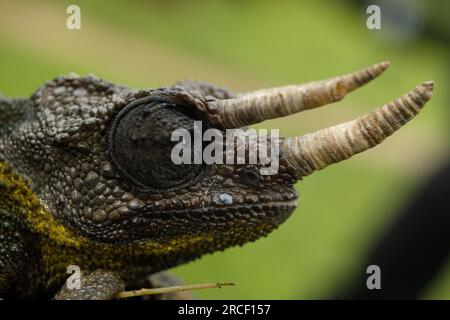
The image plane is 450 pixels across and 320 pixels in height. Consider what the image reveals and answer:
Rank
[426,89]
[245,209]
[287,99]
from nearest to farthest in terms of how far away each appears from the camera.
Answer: [426,89] < [287,99] < [245,209]

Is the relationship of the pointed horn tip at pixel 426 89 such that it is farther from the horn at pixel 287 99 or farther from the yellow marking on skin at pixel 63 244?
the yellow marking on skin at pixel 63 244

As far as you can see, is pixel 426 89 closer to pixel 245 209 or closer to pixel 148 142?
pixel 245 209

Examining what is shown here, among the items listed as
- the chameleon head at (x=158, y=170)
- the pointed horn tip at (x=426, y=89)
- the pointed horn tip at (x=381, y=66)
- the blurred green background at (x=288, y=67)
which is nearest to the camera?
the pointed horn tip at (x=426, y=89)

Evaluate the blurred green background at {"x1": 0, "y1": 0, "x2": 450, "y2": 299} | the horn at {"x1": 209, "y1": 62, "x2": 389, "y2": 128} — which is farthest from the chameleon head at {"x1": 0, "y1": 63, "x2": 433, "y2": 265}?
the blurred green background at {"x1": 0, "y1": 0, "x2": 450, "y2": 299}

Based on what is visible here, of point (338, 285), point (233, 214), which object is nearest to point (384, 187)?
point (338, 285)

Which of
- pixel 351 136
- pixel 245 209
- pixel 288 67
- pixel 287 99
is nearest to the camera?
pixel 351 136

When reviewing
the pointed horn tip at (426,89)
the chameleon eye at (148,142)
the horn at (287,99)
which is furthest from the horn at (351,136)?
the chameleon eye at (148,142)

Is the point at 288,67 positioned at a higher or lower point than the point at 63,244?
higher

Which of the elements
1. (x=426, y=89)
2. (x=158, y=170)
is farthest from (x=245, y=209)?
(x=426, y=89)
